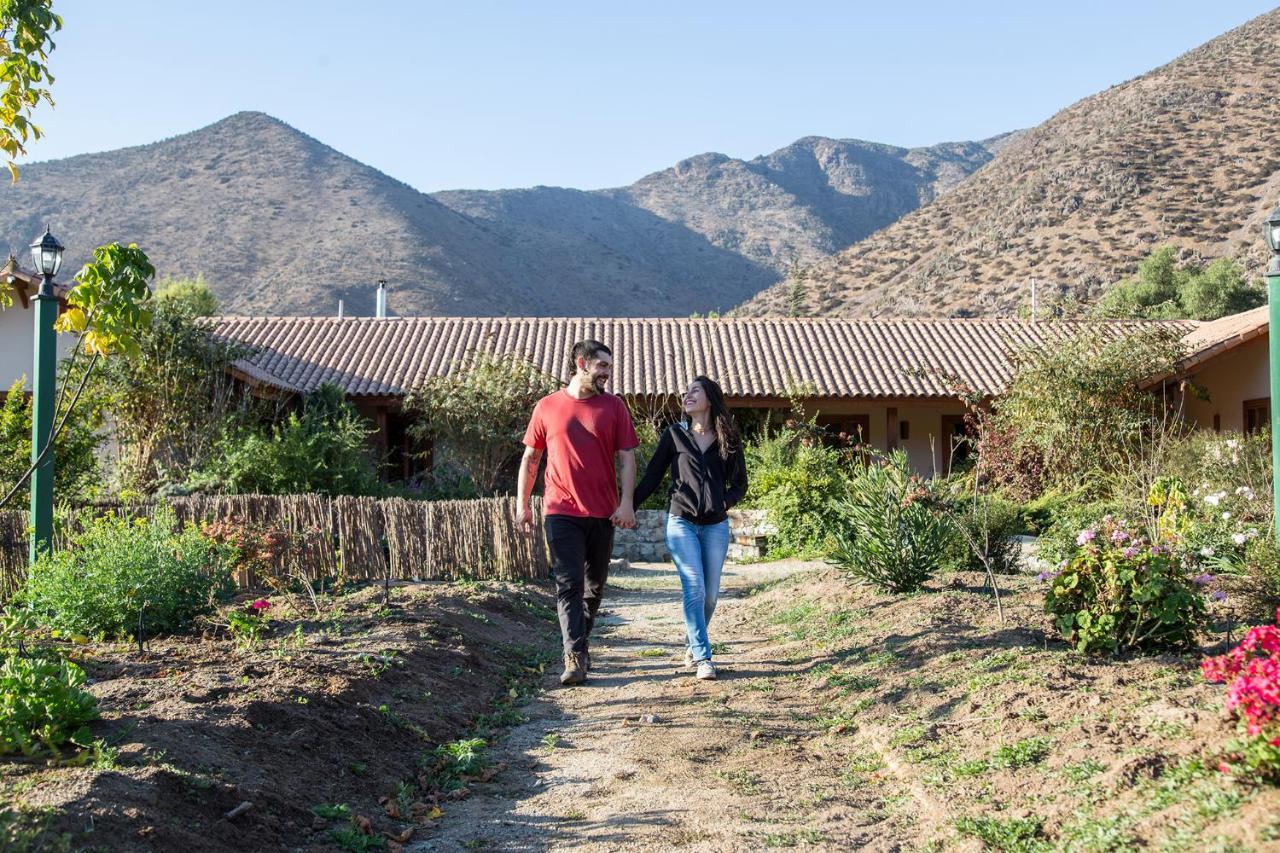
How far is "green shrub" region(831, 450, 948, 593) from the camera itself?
27.3 ft

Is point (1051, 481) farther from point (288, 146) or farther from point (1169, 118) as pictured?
point (288, 146)

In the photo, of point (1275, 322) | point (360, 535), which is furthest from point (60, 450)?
point (1275, 322)

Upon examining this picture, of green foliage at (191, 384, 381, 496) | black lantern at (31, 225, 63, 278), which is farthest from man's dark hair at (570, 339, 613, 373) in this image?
green foliage at (191, 384, 381, 496)

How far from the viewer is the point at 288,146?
69.8m

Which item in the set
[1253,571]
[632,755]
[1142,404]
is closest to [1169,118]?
[1142,404]

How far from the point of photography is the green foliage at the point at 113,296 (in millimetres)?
4867

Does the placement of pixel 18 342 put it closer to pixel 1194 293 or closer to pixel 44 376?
pixel 44 376

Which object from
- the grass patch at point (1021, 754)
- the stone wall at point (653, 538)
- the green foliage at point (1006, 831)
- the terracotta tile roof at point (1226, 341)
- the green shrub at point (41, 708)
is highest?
the terracotta tile roof at point (1226, 341)

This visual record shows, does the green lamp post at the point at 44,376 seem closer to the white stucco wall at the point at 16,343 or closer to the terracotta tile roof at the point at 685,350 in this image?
the white stucco wall at the point at 16,343

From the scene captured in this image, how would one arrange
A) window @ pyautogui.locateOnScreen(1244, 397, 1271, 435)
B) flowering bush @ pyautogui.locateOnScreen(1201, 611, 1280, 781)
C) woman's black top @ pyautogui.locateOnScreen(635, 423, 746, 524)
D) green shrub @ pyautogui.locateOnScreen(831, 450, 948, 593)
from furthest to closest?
1. window @ pyautogui.locateOnScreen(1244, 397, 1271, 435)
2. green shrub @ pyautogui.locateOnScreen(831, 450, 948, 593)
3. woman's black top @ pyautogui.locateOnScreen(635, 423, 746, 524)
4. flowering bush @ pyautogui.locateOnScreen(1201, 611, 1280, 781)

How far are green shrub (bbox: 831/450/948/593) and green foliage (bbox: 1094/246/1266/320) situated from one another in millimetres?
21580

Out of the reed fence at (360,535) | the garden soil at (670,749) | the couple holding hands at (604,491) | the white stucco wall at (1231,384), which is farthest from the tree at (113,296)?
the white stucco wall at (1231,384)

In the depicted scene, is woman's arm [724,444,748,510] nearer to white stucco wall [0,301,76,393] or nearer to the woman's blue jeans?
the woman's blue jeans

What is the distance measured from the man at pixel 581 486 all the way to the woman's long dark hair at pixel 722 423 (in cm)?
53
